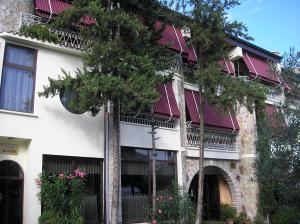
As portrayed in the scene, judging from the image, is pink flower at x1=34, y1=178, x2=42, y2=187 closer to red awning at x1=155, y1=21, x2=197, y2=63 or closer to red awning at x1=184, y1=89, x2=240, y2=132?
red awning at x1=184, y1=89, x2=240, y2=132

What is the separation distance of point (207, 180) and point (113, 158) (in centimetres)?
992

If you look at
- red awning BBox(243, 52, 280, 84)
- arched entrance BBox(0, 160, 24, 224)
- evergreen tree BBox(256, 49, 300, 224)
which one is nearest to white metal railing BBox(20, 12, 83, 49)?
arched entrance BBox(0, 160, 24, 224)

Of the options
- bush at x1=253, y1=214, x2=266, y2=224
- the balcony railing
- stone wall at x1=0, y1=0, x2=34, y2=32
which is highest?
stone wall at x1=0, y1=0, x2=34, y2=32

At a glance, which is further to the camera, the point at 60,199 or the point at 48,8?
the point at 48,8

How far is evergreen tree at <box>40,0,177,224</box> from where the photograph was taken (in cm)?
1371

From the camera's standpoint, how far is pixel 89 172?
52.6 ft

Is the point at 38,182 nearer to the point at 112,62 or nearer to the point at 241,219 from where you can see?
the point at 112,62

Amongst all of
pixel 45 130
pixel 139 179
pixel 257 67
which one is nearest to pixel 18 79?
pixel 45 130

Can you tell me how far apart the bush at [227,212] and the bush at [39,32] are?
1266 centimetres

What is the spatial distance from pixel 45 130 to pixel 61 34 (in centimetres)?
391

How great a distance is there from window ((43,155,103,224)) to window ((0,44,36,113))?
2.10m

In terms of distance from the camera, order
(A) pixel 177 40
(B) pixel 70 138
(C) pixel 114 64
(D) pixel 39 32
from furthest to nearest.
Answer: (A) pixel 177 40 → (B) pixel 70 138 → (D) pixel 39 32 → (C) pixel 114 64

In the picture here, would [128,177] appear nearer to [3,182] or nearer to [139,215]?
[139,215]

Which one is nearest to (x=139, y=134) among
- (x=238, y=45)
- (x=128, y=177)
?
(x=128, y=177)
